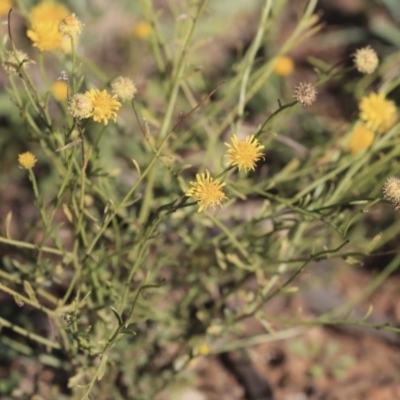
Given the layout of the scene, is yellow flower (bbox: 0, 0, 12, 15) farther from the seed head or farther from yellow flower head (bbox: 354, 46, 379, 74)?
the seed head

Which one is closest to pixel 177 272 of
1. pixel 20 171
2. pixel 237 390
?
pixel 237 390

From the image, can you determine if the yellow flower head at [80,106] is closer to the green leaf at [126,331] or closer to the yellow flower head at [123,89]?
the yellow flower head at [123,89]

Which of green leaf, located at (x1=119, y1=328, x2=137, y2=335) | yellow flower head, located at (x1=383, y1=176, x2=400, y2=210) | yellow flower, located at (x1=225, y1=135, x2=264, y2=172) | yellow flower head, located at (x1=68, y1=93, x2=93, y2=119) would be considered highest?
yellow flower head, located at (x1=68, y1=93, x2=93, y2=119)

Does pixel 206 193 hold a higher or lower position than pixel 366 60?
lower

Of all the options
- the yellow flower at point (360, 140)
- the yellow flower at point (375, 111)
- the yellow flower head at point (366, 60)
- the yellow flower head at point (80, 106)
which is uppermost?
the yellow flower at point (360, 140)

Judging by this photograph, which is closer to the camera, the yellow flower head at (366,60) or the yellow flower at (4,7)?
Result: the yellow flower head at (366,60)

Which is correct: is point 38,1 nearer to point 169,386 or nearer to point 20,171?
point 20,171

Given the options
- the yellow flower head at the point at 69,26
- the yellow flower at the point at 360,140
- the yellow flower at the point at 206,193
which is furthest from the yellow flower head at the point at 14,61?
the yellow flower at the point at 360,140

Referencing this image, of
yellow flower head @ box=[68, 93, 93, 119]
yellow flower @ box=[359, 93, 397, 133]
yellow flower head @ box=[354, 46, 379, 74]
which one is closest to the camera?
yellow flower head @ box=[68, 93, 93, 119]

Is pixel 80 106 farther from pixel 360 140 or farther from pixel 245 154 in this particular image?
pixel 360 140

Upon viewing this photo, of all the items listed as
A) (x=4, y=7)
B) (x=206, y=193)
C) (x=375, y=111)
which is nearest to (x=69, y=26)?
(x=206, y=193)

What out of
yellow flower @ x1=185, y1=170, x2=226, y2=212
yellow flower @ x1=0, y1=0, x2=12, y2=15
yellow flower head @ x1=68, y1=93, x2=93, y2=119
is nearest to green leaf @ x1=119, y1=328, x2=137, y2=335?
yellow flower @ x1=185, y1=170, x2=226, y2=212
